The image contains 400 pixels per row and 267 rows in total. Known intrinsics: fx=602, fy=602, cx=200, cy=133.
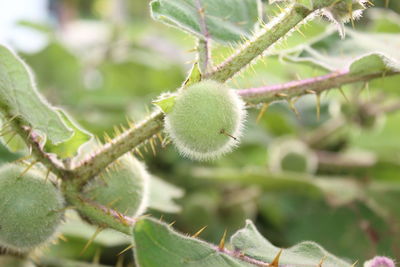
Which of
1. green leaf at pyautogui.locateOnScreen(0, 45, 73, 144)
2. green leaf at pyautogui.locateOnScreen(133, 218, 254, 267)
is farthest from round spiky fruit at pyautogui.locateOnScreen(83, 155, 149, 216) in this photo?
green leaf at pyautogui.locateOnScreen(133, 218, 254, 267)

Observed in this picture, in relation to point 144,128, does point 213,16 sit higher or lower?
higher

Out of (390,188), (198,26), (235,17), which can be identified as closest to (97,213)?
(198,26)

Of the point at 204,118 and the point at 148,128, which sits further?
the point at 148,128

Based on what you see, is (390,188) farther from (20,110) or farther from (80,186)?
(20,110)

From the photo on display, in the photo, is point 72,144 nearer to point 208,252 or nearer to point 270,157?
point 208,252

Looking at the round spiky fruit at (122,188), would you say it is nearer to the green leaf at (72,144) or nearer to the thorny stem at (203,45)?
the green leaf at (72,144)

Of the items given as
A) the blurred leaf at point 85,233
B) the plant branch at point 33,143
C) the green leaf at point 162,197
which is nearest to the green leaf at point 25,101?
the plant branch at point 33,143

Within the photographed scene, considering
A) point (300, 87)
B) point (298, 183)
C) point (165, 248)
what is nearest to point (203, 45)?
point (300, 87)
